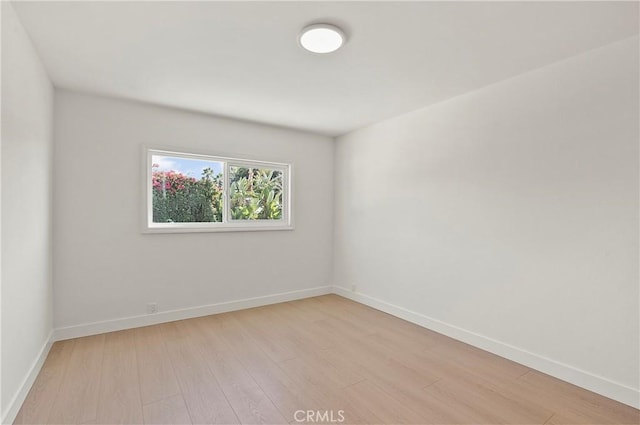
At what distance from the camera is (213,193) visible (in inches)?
148

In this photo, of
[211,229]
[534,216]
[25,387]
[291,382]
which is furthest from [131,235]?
[534,216]

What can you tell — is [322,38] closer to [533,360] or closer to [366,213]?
[366,213]

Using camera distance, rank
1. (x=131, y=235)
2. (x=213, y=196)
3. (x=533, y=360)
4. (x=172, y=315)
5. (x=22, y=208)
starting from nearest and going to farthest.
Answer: (x=22, y=208)
(x=533, y=360)
(x=131, y=235)
(x=172, y=315)
(x=213, y=196)

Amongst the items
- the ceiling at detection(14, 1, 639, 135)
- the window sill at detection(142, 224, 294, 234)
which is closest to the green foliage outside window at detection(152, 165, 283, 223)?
the window sill at detection(142, 224, 294, 234)

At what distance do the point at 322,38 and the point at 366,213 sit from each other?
8.04 feet

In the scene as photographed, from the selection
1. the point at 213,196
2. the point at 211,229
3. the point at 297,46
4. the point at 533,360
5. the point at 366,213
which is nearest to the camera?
the point at 297,46

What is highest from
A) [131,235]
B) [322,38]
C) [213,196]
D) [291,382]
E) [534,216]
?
[322,38]

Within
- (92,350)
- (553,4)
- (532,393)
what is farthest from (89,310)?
(553,4)

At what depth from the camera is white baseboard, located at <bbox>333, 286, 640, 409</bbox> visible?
1986 mm

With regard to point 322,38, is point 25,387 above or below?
below

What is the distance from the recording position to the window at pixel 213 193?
3393 millimetres

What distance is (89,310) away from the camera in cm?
293

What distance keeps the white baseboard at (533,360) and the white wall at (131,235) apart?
1815 millimetres

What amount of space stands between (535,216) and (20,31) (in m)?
3.80
